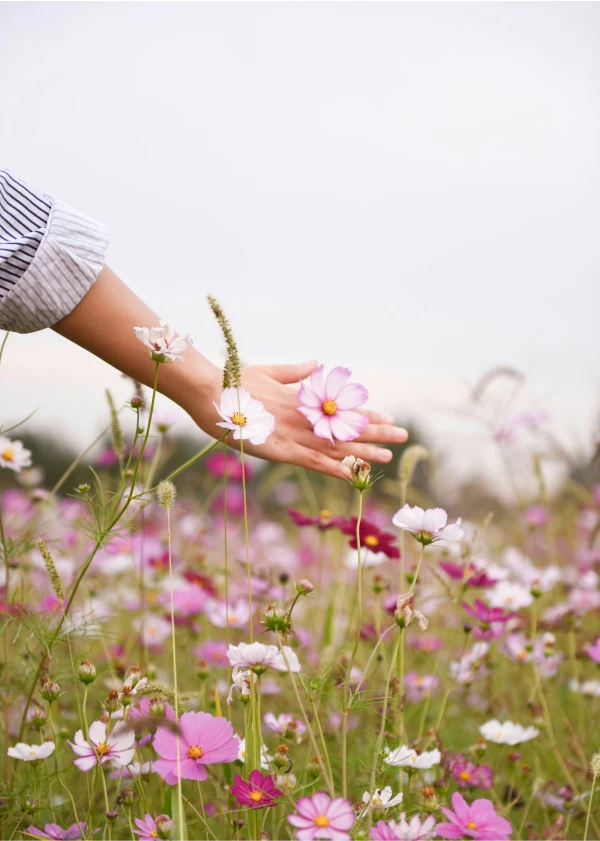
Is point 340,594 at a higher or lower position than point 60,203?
lower

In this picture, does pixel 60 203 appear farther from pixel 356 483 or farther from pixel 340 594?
pixel 340 594

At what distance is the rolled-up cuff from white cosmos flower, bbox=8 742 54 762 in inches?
18.7

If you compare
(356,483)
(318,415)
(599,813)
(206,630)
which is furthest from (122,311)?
(206,630)

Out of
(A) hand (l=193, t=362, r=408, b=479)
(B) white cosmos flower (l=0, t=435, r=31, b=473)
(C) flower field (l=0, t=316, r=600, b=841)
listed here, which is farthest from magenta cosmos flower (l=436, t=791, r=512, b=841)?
(B) white cosmos flower (l=0, t=435, r=31, b=473)

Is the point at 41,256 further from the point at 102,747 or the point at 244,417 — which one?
the point at 102,747

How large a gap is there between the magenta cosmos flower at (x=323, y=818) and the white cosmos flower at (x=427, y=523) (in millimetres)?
240

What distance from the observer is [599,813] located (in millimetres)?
1092

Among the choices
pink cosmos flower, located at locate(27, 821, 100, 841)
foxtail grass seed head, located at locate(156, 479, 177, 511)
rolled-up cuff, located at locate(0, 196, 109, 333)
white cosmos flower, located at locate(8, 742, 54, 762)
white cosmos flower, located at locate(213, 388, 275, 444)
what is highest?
rolled-up cuff, located at locate(0, 196, 109, 333)

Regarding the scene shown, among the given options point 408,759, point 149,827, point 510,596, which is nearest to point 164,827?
point 149,827

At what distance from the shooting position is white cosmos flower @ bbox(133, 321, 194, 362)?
2.59ft

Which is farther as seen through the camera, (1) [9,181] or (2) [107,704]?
(1) [9,181]

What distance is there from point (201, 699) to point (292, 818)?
1.33ft

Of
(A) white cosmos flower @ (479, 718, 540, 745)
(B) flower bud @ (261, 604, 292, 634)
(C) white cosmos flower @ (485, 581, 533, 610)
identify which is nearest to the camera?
(B) flower bud @ (261, 604, 292, 634)

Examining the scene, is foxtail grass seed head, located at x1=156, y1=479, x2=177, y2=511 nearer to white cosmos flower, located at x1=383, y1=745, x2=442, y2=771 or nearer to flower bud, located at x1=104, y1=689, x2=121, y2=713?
flower bud, located at x1=104, y1=689, x2=121, y2=713
